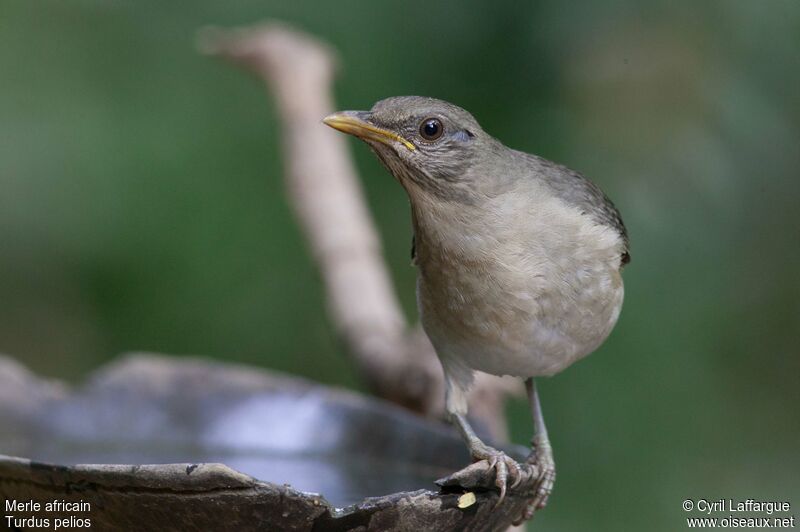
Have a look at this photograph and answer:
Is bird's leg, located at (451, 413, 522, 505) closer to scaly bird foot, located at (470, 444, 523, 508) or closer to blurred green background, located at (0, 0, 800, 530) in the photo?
scaly bird foot, located at (470, 444, 523, 508)

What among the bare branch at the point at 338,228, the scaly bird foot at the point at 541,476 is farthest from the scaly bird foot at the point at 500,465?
the bare branch at the point at 338,228

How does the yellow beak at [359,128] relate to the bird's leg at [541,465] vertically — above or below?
above

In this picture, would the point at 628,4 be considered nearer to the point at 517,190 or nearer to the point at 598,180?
the point at 598,180

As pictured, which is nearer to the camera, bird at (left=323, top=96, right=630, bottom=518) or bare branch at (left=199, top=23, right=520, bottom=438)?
bird at (left=323, top=96, right=630, bottom=518)

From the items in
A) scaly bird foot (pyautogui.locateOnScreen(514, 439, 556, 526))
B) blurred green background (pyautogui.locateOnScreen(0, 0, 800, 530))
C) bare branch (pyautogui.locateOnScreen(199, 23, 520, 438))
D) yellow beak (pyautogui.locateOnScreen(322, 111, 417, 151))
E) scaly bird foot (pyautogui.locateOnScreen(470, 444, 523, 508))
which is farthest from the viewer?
blurred green background (pyautogui.locateOnScreen(0, 0, 800, 530))

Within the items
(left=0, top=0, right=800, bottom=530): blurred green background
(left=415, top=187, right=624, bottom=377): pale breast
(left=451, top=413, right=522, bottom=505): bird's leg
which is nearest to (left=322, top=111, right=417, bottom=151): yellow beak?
(left=415, top=187, right=624, bottom=377): pale breast

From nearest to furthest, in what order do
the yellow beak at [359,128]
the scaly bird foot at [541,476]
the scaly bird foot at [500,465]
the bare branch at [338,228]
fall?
the scaly bird foot at [500,465]
the yellow beak at [359,128]
the scaly bird foot at [541,476]
the bare branch at [338,228]

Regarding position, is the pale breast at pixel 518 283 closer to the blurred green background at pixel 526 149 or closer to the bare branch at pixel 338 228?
the bare branch at pixel 338 228
